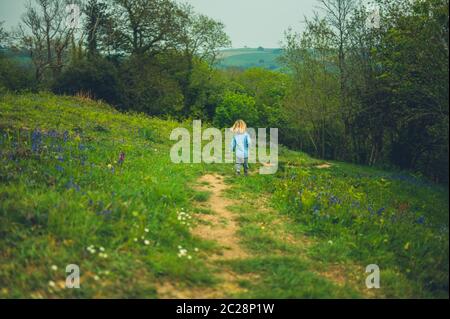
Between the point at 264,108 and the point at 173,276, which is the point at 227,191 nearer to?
the point at 173,276

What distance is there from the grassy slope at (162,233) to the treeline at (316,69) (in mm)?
8275

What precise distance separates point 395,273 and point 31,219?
678cm

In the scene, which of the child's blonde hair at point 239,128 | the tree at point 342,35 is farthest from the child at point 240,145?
the tree at point 342,35

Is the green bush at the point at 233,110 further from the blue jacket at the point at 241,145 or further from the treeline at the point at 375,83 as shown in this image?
the blue jacket at the point at 241,145

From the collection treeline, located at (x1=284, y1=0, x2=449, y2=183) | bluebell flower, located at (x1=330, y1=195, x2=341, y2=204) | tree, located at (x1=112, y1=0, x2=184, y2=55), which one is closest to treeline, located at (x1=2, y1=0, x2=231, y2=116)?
tree, located at (x1=112, y1=0, x2=184, y2=55)

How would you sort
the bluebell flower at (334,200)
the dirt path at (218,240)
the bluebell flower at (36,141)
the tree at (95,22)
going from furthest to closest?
the tree at (95,22), the bluebell flower at (36,141), the bluebell flower at (334,200), the dirt path at (218,240)

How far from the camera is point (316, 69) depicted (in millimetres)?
32719

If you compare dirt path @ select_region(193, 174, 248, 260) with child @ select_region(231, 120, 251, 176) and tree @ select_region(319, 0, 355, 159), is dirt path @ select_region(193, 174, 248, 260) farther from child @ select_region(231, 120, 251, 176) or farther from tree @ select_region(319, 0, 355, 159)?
tree @ select_region(319, 0, 355, 159)

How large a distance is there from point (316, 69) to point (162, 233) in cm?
2817

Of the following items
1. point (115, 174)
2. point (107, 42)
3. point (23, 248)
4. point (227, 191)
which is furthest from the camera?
point (107, 42)

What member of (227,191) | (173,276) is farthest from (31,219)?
(227,191)

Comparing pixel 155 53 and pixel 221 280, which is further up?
pixel 155 53

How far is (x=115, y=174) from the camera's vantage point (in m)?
10.7

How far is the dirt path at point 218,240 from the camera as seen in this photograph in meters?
6.12
